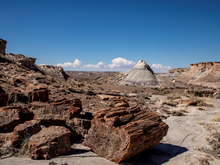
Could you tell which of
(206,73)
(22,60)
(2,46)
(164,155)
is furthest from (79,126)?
(206,73)

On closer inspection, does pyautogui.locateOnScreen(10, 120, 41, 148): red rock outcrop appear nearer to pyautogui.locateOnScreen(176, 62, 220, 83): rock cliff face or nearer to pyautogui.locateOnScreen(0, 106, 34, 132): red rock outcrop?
pyautogui.locateOnScreen(0, 106, 34, 132): red rock outcrop

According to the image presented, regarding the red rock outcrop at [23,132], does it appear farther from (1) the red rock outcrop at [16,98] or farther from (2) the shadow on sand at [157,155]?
(1) the red rock outcrop at [16,98]

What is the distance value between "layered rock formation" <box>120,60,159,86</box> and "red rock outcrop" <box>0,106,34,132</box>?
26.8 metres

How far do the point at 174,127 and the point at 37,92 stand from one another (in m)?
6.27

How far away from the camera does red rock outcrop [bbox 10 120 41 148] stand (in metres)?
3.06

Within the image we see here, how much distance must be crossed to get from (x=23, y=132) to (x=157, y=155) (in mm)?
3246

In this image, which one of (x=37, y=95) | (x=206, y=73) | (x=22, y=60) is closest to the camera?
(x=37, y=95)

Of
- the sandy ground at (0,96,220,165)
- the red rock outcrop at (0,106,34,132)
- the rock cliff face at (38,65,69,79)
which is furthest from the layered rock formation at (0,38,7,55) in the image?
the sandy ground at (0,96,220,165)

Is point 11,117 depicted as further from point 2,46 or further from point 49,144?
point 2,46

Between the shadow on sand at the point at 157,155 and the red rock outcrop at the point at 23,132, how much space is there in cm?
216

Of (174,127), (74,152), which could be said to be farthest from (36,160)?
(174,127)

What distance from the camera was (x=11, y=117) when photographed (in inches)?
151

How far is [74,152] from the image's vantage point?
3.26 metres

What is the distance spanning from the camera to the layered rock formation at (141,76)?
96.8 ft
